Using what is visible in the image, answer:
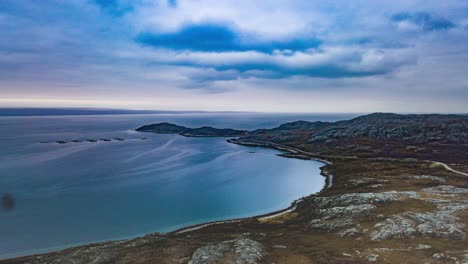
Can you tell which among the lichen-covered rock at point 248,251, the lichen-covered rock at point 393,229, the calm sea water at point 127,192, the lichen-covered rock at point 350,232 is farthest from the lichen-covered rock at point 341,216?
the calm sea water at point 127,192

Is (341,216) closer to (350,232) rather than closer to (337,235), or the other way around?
(350,232)

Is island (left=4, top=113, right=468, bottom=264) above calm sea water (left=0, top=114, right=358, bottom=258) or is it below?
above

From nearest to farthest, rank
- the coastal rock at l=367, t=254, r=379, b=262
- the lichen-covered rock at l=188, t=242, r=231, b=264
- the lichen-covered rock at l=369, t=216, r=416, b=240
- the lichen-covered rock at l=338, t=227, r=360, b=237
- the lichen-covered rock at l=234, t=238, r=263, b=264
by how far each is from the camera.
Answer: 1. the coastal rock at l=367, t=254, r=379, b=262
2. the lichen-covered rock at l=234, t=238, r=263, b=264
3. the lichen-covered rock at l=188, t=242, r=231, b=264
4. the lichen-covered rock at l=369, t=216, r=416, b=240
5. the lichen-covered rock at l=338, t=227, r=360, b=237

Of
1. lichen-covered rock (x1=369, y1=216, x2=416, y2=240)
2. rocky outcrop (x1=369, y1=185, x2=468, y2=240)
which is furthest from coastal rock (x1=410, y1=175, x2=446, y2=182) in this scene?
lichen-covered rock (x1=369, y1=216, x2=416, y2=240)

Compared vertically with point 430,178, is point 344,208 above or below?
below

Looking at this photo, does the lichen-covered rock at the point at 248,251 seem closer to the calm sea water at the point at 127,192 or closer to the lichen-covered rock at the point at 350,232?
the lichen-covered rock at the point at 350,232

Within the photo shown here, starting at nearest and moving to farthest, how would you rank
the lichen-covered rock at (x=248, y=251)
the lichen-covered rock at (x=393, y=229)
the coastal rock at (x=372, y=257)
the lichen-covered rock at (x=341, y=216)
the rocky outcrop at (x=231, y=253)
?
the coastal rock at (x=372, y=257)
the lichen-covered rock at (x=248, y=251)
the rocky outcrop at (x=231, y=253)
the lichen-covered rock at (x=393, y=229)
the lichen-covered rock at (x=341, y=216)

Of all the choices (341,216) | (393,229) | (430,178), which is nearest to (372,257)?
(393,229)

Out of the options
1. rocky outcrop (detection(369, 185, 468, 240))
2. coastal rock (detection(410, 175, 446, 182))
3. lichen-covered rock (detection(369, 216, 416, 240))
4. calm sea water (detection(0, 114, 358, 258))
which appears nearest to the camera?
rocky outcrop (detection(369, 185, 468, 240))

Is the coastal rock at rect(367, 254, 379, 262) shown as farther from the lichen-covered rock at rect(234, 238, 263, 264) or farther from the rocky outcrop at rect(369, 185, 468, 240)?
the lichen-covered rock at rect(234, 238, 263, 264)
